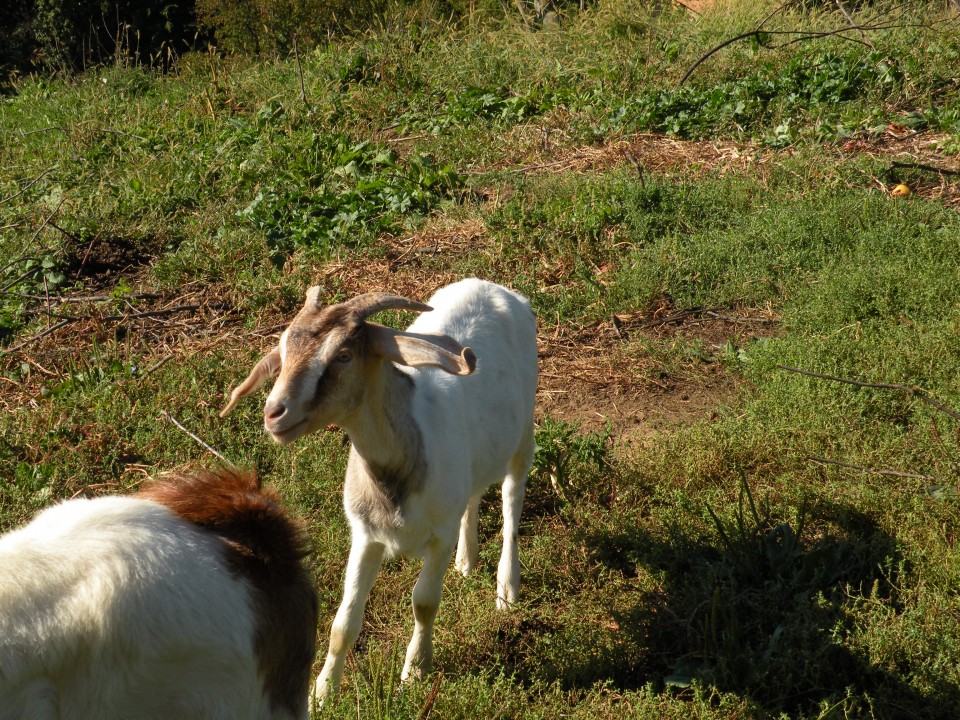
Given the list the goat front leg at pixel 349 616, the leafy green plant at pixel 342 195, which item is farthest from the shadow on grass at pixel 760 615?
the leafy green plant at pixel 342 195

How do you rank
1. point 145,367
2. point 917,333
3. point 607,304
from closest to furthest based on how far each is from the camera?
1. point 917,333
2. point 145,367
3. point 607,304

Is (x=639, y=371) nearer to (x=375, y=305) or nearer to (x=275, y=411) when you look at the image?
(x=375, y=305)

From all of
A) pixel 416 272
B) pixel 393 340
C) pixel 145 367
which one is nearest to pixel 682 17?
pixel 416 272

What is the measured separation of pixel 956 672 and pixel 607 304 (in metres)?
3.85

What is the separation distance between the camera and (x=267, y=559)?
313 cm

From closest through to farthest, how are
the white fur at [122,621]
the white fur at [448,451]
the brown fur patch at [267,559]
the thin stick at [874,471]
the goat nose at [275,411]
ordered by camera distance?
the white fur at [122,621] → the brown fur patch at [267,559] → the goat nose at [275,411] → the white fur at [448,451] → the thin stick at [874,471]

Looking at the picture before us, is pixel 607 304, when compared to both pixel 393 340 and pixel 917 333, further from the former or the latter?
pixel 393 340

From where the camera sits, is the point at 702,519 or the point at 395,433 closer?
the point at 395,433

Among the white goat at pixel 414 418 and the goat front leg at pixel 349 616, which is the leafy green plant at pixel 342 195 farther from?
the goat front leg at pixel 349 616

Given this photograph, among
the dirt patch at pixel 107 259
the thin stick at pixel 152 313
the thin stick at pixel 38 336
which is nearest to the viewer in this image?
the thin stick at pixel 38 336

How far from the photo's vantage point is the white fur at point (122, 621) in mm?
2537

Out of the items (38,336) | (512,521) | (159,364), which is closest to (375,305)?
(512,521)

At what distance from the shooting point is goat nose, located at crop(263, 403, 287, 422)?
11.8 feet

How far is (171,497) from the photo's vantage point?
316 cm
